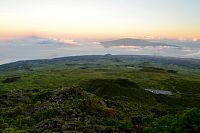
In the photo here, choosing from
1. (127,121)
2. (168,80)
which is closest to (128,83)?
(127,121)

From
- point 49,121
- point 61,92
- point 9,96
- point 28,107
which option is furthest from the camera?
point 9,96

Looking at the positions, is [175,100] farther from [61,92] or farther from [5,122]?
[5,122]

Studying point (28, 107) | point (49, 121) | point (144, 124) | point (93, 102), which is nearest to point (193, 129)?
point (144, 124)

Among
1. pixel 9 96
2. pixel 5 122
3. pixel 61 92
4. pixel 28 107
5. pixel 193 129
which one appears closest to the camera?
pixel 193 129

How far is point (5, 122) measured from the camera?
1984 inches

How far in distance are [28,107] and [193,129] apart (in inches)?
1217

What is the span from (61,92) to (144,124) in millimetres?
22045

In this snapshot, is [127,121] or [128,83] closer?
[127,121]

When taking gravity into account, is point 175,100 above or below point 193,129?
below

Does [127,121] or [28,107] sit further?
[28,107]

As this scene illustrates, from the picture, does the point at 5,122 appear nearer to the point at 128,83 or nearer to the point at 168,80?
the point at 128,83

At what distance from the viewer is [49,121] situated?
47.4 meters

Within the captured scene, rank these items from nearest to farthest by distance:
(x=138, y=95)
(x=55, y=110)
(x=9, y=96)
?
1. (x=55, y=110)
2. (x=9, y=96)
3. (x=138, y=95)

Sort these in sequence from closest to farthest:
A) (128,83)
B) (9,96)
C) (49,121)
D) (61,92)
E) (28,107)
Answer: 1. (49,121)
2. (28,107)
3. (61,92)
4. (9,96)
5. (128,83)
